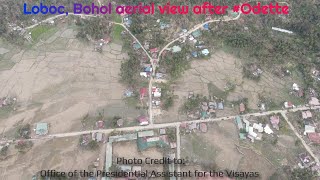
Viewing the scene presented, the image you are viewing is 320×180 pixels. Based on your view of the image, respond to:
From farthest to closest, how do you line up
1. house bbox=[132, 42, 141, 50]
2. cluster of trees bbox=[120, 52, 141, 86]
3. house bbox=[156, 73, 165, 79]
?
house bbox=[132, 42, 141, 50] < house bbox=[156, 73, 165, 79] < cluster of trees bbox=[120, 52, 141, 86]

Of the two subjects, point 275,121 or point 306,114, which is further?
point 306,114

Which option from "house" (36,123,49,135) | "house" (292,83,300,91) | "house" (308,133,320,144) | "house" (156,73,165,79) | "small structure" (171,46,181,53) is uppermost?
"small structure" (171,46,181,53)

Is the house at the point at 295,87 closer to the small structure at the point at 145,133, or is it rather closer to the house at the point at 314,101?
the house at the point at 314,101

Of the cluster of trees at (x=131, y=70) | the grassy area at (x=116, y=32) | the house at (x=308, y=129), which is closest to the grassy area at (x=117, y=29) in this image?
the grassy area at (x=116, y=32)

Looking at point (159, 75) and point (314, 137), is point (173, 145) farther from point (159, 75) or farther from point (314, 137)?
point (314, 137)

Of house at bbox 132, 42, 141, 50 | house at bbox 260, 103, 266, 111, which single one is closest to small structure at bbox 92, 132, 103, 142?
house at bbox 132, 42, 141, 50

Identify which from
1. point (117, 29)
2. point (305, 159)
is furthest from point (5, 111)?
point (305, 159)

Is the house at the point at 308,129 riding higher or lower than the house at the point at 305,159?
higher

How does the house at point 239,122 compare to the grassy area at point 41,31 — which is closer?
the house at point 239,122

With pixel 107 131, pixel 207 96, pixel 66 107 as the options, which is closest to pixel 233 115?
pixel 207 96

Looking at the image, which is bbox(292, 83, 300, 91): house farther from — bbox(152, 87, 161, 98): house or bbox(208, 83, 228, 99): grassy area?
bbox(152, 87, 161, 98): house
